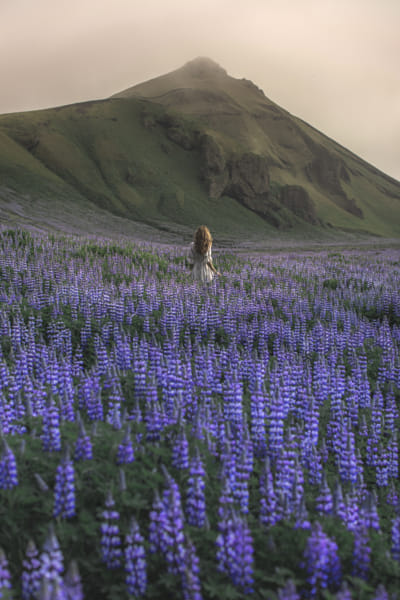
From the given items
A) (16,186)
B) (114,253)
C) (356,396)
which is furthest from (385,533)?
(16,186)

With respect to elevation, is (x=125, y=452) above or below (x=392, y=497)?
above

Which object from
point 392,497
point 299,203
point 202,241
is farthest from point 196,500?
point 299,203

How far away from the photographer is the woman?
47.4ft

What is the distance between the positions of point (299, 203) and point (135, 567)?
123 meters

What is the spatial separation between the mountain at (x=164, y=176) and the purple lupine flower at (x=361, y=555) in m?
59.1

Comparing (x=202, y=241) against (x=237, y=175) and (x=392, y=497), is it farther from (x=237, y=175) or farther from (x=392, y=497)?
(x=237, y=175)

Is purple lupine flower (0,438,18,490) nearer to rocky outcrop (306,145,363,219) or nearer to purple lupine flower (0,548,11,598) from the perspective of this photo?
purple lupine flower (0,548,11,598)

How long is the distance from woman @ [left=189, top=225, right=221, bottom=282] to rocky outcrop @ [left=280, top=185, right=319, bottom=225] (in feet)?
353

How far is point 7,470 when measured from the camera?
11.3ft

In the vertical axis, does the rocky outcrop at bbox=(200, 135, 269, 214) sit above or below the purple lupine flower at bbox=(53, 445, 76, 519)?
above

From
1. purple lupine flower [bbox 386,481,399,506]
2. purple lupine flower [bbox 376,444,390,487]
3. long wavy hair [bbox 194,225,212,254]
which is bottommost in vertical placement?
purple lupine flower [bbox 386,481,399,506]

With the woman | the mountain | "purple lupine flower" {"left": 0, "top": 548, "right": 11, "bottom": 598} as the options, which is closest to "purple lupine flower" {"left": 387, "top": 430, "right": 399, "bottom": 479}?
"purple lupine flower" {"left": 0, "top": 548, "right": 11, "bottom": 598}

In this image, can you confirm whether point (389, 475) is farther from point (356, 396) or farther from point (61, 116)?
point (61, 116)

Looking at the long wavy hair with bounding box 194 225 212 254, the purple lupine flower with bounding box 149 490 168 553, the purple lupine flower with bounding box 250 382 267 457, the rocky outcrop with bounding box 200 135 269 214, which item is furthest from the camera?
the rocky outcrop with bounding box 200 135 269 214
